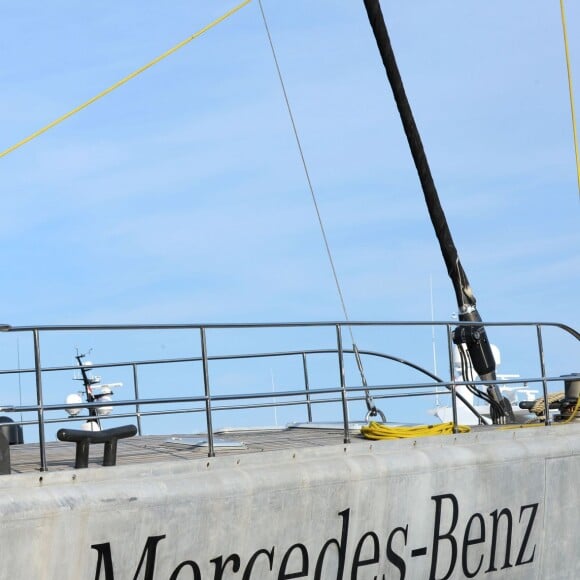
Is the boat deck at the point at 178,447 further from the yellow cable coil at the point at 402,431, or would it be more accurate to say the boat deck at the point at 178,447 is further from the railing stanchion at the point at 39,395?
the railing stanchion at the point at 39,395

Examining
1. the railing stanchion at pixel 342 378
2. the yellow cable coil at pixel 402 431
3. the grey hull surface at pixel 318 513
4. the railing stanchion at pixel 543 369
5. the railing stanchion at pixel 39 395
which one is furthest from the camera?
the railing stanchion at pixel 543 369

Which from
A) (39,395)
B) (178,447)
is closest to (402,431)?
(178,447)

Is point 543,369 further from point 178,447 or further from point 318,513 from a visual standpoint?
point 178,447

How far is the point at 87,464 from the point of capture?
23.0 feet

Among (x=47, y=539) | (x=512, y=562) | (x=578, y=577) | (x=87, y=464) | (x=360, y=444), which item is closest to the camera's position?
(x=47, y=539)

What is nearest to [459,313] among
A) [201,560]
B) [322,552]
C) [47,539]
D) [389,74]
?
[389,74]

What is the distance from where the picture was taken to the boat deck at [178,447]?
7727 millimetres

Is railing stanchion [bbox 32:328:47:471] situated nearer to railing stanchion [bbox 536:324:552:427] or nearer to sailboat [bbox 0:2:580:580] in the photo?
sailboat [bbox 0:2:580:580]

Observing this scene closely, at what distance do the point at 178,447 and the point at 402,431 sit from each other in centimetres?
178

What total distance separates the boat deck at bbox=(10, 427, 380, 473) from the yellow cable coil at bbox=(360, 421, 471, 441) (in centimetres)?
9

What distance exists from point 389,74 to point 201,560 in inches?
249

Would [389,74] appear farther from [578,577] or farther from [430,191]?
[578,577]

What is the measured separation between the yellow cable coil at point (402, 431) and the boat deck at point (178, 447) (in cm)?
9

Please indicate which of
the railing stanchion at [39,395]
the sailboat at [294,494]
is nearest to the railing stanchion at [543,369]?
the sailboat at [294,494]
